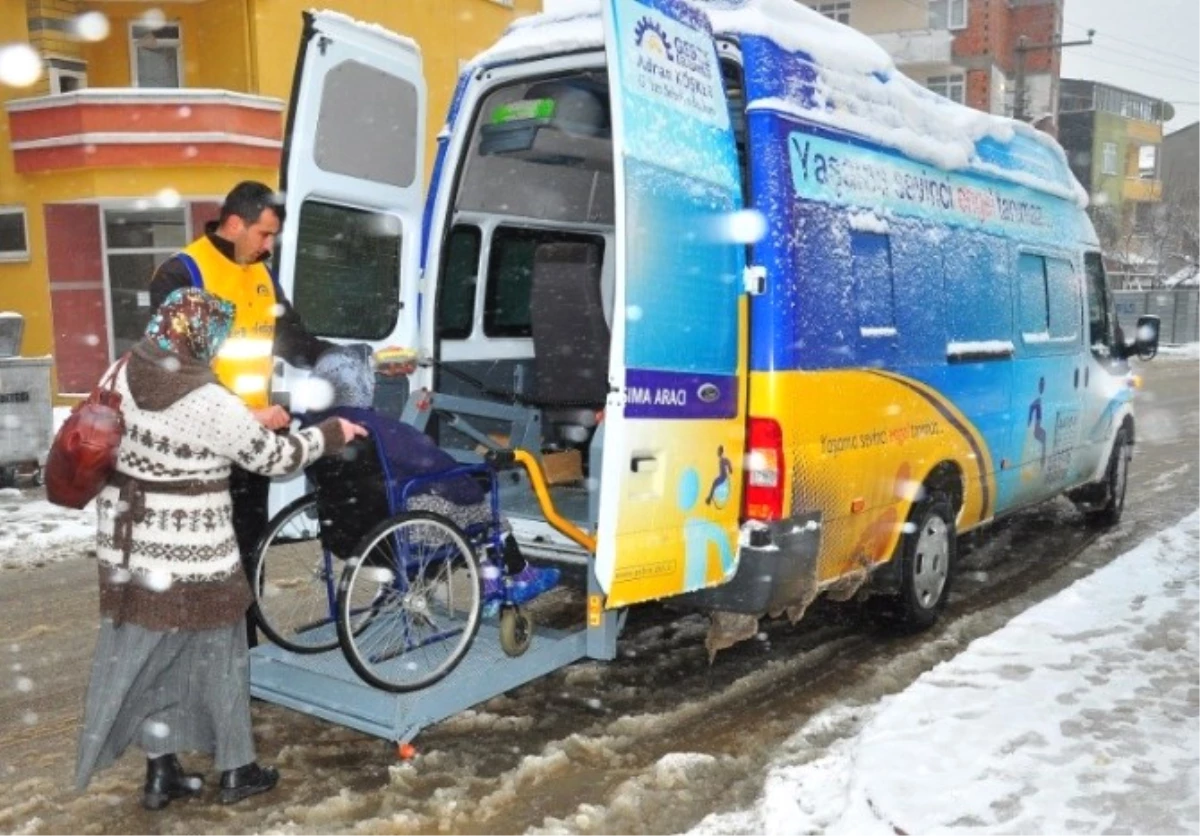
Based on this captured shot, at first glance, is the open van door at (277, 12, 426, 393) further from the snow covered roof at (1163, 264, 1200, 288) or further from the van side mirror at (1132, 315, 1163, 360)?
the snow covered roof at (1163, 264, 1200, 288)

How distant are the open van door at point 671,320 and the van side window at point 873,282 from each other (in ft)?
2.63

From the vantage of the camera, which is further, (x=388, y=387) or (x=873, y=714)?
(x=388, y=387)

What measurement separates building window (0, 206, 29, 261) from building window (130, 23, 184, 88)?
114 inches

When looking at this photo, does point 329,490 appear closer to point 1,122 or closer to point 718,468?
point 718,468

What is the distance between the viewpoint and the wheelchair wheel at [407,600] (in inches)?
167

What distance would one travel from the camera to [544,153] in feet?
20.5

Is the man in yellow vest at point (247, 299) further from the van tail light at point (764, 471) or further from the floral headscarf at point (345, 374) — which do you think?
the van tail light at point (764, 471)

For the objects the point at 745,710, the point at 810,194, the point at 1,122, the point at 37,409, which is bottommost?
the point at 745,710

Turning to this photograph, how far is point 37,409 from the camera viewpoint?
36.4 ft

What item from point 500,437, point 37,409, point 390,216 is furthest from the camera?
point 37,409

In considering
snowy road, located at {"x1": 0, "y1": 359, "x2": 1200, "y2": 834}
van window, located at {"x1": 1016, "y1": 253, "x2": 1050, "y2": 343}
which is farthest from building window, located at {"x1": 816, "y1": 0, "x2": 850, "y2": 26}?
snowy road, located at {"x1": 0, "y1": 359, "x2": 1200, "y2": 834}

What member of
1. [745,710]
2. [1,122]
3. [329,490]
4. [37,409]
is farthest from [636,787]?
[1,122]

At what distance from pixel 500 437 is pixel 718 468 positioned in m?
1.89

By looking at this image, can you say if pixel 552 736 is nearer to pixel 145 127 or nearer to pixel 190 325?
pixel 190 325
